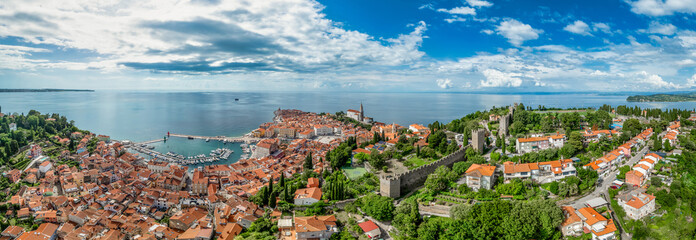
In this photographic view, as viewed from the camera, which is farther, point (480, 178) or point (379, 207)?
point (480, 178)

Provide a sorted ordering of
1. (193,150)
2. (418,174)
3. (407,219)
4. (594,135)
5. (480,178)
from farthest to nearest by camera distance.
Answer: (193,150) < (594,135) < (418,174) < (480,178) < (407,219)

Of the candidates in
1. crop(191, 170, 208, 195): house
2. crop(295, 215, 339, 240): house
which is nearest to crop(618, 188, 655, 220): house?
crop(295, 215, 339, 240): house

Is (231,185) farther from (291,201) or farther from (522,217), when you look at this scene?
(522,217)

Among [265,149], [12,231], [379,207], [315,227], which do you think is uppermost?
[379,207]

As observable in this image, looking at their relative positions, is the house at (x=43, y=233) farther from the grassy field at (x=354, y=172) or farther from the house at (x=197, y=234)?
the grassy field at (x=354, y=172)

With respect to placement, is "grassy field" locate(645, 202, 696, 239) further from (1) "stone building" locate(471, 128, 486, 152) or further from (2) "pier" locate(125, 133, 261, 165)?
(2) "pier" locate(125, 133, 261, 165)

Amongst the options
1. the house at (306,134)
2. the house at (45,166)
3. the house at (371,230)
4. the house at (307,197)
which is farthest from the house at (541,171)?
the house at (45,166)

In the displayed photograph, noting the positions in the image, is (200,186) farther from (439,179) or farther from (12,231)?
(439,179)

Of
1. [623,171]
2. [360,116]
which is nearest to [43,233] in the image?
[623,171]
